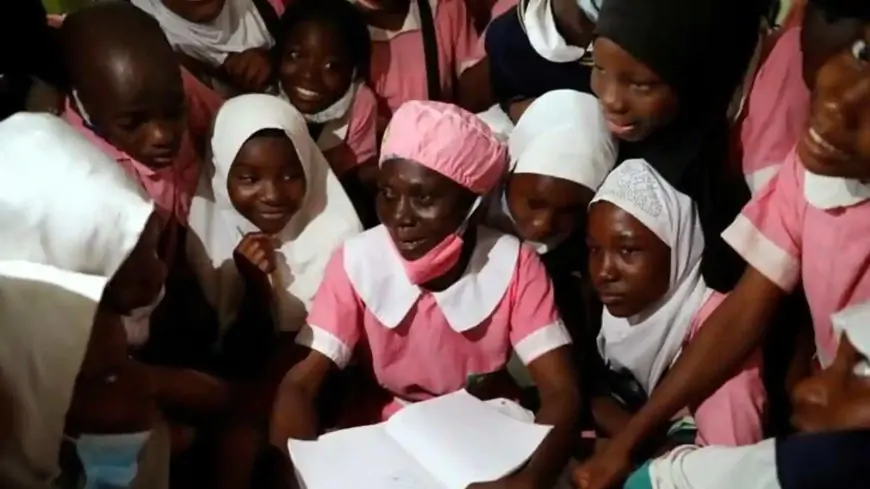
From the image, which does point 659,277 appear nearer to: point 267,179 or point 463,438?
point 463,438

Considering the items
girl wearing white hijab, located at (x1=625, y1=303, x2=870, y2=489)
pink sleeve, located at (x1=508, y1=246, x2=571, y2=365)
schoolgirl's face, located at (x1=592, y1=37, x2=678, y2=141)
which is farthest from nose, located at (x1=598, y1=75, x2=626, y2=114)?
girl wearing white hijab, located at (x1=625, y1=303, x2=870, y2=489)

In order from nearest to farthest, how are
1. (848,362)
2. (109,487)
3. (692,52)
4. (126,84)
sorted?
(848,362), (109,487), (692,52), (126,84)

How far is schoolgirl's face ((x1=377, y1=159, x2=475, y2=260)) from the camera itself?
4.04ft

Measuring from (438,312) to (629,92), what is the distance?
0.35 meters

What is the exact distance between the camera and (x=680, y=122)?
1.25 meters

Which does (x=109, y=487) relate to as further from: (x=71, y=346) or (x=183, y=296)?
(x=183, y=296)

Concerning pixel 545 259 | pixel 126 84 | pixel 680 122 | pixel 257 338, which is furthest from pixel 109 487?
pixel 680 122

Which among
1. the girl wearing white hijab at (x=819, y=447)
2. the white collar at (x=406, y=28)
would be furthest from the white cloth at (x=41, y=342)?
the white collar at (x=406, y=28)

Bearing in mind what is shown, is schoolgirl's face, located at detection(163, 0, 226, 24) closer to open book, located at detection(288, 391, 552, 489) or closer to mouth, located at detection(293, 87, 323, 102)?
mouth, located at detection(293, 87, 323, 102)

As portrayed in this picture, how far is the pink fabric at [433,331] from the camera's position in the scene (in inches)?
51.1

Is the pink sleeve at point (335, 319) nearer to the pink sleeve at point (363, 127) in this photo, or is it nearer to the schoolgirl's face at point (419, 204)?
the schoolgirl's face at point (419, 204)

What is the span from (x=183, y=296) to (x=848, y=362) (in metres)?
0.87

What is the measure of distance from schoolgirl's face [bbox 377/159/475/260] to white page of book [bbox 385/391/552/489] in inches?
7.9

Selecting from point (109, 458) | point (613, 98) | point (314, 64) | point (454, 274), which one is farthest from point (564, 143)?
point (109, 458)
